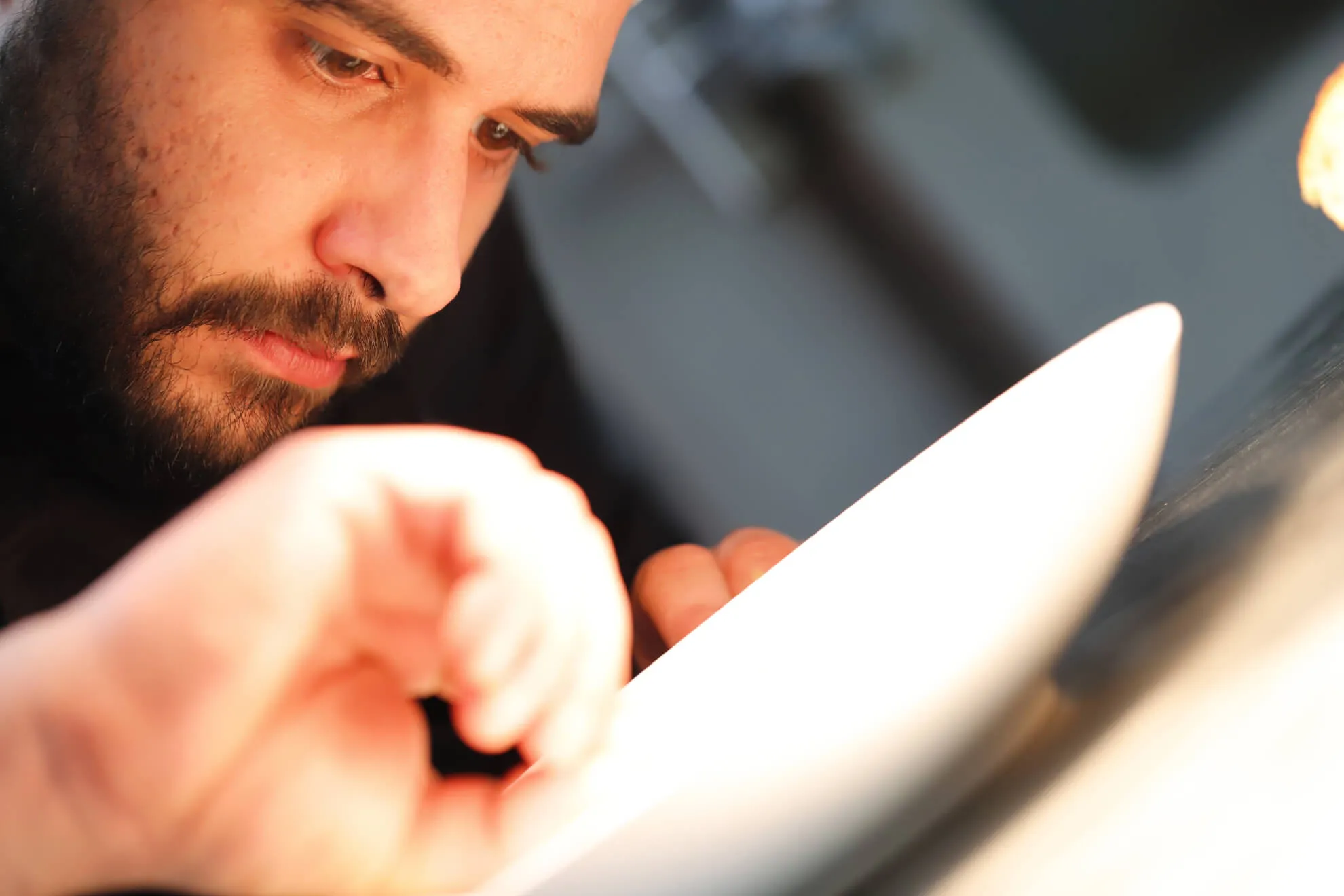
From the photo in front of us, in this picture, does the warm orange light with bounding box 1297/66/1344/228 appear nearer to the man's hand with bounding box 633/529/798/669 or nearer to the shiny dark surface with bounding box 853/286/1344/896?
the shiny dark surface with bounding box 853/286/1344/896

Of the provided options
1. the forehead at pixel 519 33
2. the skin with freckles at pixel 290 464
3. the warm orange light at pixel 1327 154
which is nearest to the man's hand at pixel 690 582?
the skin with freckles at pixel 290 464

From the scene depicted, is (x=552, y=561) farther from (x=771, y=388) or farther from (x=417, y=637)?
(x=771, y=388)

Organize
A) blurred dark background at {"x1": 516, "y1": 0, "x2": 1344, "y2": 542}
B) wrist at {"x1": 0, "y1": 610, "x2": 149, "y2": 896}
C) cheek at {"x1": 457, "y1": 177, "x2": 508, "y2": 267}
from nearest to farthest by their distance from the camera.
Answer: wrist at {"x1": 0, "y1": 610, "x2": 149, "y2": 896}, cheek at {"x1": 457, "y1": 177, "x2": 508, "y2": 267}, blurred dark background at {"x1": 516, "y1": 0, "x2": 1344, "y2": 542}

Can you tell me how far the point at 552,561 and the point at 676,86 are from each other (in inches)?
23.8

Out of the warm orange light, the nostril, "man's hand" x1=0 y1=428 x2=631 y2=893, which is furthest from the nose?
the warm orange light

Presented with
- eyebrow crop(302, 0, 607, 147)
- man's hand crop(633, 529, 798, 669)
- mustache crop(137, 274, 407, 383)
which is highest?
eyebrow crop(302, 0, 607, 147)

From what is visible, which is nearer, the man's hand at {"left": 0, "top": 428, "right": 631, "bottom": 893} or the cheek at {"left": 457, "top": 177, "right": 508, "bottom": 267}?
the man's hand at {"left": 0, "top": 428, "right": 631, "bottom": 893}

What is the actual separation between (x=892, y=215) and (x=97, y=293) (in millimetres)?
578

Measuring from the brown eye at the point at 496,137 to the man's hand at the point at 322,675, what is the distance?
184 millimetres

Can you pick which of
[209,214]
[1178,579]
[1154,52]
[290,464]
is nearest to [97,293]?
[209,214]

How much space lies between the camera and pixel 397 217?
365 mm

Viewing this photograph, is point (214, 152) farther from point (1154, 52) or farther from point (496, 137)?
point (1154, 52)

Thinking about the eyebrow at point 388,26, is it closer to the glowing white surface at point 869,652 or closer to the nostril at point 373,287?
the nostril at point 373,287

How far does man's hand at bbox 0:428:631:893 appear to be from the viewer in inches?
9.1
